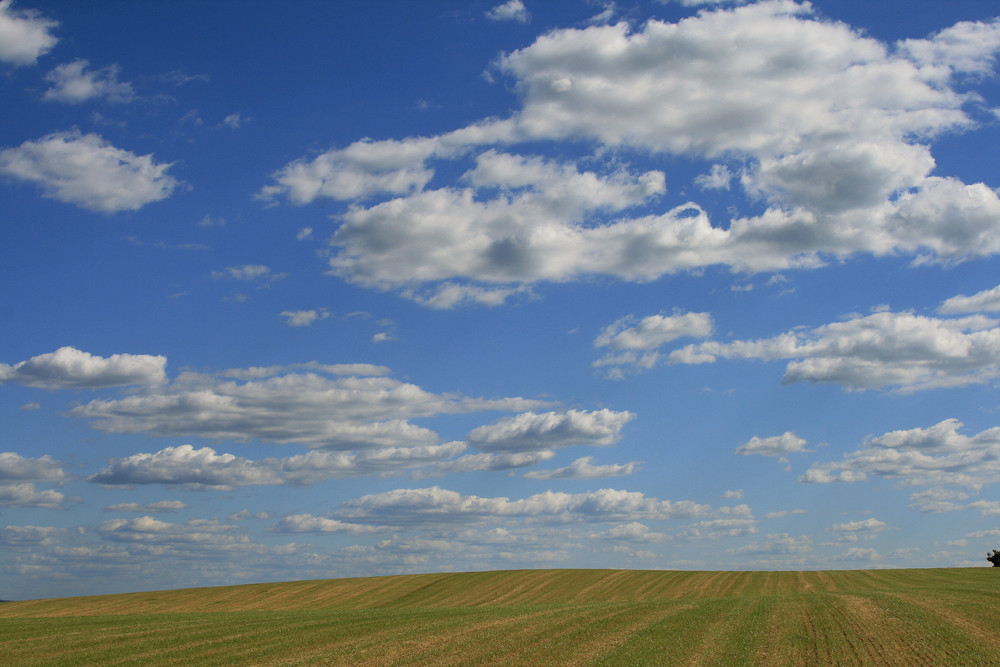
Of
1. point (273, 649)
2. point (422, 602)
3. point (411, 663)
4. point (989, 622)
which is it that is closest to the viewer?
point (411, 663)

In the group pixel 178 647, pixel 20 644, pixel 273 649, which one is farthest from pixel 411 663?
pixel 20 644

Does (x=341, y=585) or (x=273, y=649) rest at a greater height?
(x=273, y=649)

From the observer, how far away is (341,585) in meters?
93.5

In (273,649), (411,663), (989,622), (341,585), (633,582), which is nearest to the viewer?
(411,663)

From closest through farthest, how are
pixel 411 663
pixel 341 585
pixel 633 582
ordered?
pixel 411 663 → pixel 633 582 → pixel 341 585

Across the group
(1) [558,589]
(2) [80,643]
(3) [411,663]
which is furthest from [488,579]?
(3) [411,663]

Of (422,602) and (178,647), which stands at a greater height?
(178,647)

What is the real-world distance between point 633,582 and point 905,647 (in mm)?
58760

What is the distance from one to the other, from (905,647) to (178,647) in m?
32.6

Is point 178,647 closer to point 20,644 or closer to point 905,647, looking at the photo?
point 20,644

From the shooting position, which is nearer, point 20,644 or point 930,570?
point 20,644

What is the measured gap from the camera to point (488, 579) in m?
94.4

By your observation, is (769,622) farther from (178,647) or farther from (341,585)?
(341,585)

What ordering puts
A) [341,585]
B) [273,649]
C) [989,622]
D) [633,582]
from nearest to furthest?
[273,649], [989,622], [633,582], [341,585]
